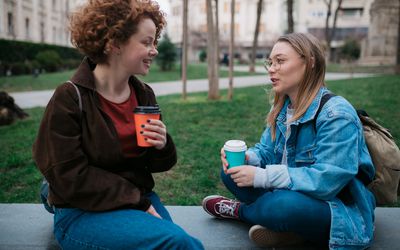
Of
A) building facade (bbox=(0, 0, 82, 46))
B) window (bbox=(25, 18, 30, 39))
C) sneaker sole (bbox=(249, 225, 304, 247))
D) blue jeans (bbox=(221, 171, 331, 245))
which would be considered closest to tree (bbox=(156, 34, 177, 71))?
building facade (bbox=(0, 0, 82, 46))

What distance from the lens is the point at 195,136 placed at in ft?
20.6

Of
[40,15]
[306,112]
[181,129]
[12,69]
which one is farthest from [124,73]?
[40,15]

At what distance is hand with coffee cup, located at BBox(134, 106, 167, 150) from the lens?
1.88 metres

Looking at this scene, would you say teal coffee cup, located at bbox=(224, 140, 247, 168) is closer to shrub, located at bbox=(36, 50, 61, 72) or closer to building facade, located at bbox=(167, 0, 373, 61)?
shrub, located at bbox=(36, 50, 61, 72)

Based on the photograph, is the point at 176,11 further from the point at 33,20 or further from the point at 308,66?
the point at 308,66

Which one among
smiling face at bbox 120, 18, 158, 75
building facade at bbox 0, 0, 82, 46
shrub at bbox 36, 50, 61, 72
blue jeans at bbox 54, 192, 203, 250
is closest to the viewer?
blue jeans at bbox 54, 192, 203, 250

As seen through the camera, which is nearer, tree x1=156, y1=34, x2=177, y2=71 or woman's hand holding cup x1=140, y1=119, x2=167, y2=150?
woman's hand holding cup x1=140, y1=119, x2=167, y2=150

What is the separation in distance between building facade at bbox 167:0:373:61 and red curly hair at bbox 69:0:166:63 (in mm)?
52208

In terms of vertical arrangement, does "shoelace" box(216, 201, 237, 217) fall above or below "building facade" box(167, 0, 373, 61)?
below

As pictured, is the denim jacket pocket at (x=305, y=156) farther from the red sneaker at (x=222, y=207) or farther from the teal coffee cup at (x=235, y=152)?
the red sneaker at (x=222, y=207)

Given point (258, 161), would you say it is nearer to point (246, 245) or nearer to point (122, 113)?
point (246, 245)

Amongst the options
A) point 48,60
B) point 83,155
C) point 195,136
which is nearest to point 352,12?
point 48,60

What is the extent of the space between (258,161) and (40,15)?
41.7 meters

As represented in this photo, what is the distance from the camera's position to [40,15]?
1558 inches
